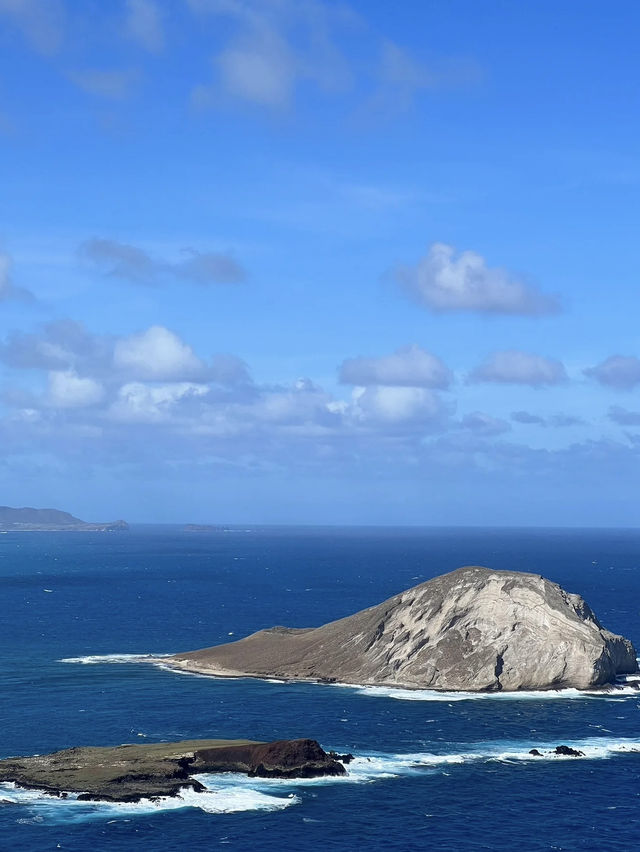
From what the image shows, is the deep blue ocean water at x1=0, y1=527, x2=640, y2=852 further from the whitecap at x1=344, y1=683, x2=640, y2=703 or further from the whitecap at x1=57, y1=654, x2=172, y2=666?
the whitecap at x1=57, y1=654, x2=172, y2=666

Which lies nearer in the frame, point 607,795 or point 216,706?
point 607,795

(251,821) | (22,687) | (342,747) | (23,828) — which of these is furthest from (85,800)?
(22,687)

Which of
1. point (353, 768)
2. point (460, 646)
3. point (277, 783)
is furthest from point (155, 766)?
point (460, 646)

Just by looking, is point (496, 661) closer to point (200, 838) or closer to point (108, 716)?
point (108, 716)

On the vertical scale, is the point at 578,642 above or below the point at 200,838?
above

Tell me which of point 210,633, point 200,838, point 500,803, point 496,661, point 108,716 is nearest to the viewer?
point 200,838

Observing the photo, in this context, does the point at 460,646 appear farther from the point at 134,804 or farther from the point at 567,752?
the point at 134,804
